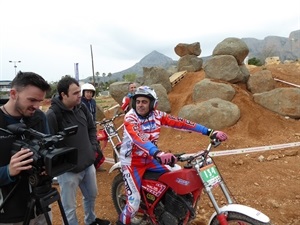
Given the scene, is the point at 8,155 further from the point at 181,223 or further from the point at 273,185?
the point at 273,185

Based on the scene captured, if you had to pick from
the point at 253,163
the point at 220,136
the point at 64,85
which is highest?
the point at 64,85

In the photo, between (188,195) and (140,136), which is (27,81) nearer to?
(140,136)

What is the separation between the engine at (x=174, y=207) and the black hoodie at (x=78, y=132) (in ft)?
3.35

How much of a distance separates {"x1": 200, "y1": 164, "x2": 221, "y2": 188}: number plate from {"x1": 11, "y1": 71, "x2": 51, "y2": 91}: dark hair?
166 cm

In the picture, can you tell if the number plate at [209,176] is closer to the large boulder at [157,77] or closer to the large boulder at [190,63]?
the large boulder at [157,77]

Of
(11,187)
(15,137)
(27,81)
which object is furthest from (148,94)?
(11,187)

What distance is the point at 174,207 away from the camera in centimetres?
300

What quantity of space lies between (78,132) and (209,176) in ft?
5.13

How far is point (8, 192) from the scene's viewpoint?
204cm

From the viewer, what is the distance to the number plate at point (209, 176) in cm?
271

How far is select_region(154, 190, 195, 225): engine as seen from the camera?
295 centimetres

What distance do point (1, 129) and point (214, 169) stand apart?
77.1 inches

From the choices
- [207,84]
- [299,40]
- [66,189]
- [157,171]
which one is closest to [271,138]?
[207,84]

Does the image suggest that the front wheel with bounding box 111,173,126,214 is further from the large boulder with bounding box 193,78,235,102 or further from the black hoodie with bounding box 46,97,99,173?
the large boulder with bounding box 193,78,235,102
